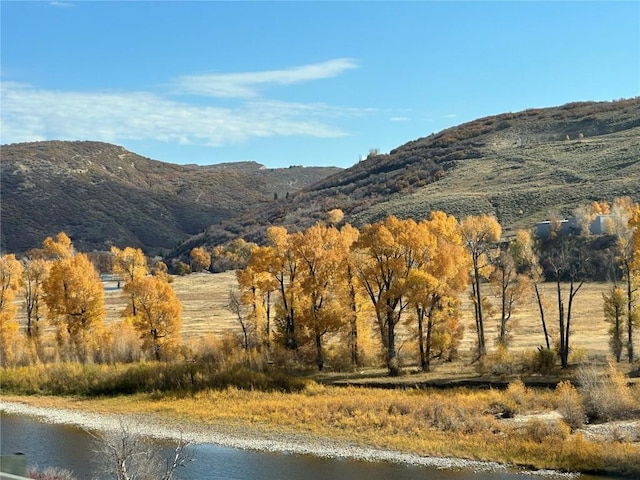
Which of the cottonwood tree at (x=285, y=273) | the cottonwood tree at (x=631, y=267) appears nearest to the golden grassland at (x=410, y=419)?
the cottonwood tree at (x=285, y=273)

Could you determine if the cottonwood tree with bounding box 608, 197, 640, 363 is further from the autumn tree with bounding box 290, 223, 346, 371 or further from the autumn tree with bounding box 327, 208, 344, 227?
the autumn tree with bounding box 327, 208, 344, 227

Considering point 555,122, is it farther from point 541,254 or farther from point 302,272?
point 302,272

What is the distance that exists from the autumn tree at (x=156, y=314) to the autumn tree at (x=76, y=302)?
334 centimetres

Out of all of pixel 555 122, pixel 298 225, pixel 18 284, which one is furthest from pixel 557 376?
pixel 555 122

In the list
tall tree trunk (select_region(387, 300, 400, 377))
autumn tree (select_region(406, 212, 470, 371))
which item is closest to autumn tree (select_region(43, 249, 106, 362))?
tall tree trunk (select_region(387, 300, 400, 377))

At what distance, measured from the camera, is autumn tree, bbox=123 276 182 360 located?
48438 mm

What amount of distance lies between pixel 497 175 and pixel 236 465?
118980 millimetres

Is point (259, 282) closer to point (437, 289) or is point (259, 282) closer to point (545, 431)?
point (437, 289)

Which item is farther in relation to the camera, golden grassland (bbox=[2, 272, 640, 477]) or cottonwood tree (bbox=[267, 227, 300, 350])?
cottonwood tree (bbox=[267, 227, 300, 350])

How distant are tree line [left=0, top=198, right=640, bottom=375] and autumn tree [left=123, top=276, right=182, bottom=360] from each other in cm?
7

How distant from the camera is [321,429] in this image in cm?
3362

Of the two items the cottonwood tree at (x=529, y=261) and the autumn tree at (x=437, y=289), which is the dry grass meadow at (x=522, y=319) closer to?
the cottonwood tree at (x=529, y=261)

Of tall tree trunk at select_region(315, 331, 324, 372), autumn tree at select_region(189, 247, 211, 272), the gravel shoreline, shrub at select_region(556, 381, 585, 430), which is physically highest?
autumn tree at select_region(189, 247, 211, 272)

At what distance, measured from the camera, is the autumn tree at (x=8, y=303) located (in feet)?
168
